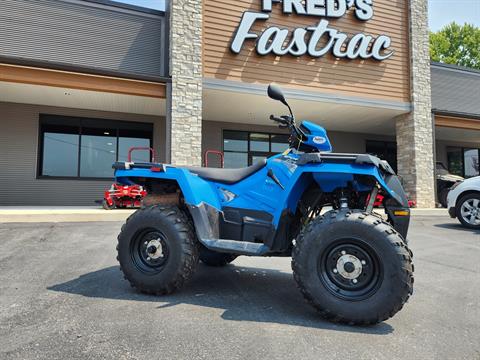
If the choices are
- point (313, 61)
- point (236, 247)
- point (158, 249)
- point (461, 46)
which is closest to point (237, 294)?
point (236, 247)

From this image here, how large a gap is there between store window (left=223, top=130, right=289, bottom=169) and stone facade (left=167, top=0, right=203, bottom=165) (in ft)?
15.6

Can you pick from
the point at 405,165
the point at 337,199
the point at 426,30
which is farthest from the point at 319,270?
the point at 426,30

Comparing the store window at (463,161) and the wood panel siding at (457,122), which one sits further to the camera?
the store window at (463,161)

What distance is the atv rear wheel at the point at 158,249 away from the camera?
10.2 feet

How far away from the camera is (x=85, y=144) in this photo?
12.9 metres

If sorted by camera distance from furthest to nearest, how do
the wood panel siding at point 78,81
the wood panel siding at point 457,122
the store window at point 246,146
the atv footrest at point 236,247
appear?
the store window at point 246,146
the wood panel siding at point 457,122
the wood panel siding at point 78,81
the atv footrest at point 236,247

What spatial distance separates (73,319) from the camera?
2.57 meters

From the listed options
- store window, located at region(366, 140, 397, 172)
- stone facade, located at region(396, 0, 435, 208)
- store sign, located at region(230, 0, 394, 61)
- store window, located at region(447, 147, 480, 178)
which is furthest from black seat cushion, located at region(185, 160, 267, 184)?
store window, located at region(447, 147, 480, 178)

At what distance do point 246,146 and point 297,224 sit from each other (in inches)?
479

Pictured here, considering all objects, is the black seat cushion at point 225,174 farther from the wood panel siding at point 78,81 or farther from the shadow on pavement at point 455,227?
the wood panel siding at point 78,81

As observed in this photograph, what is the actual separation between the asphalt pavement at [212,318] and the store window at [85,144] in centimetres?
886

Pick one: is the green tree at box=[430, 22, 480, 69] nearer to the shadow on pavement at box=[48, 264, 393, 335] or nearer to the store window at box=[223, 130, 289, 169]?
the store window at box=[223, 130, 289, 169]

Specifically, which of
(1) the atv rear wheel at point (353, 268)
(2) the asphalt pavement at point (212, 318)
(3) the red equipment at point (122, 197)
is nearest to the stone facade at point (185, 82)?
(3) the red equipment at point (122, 197)

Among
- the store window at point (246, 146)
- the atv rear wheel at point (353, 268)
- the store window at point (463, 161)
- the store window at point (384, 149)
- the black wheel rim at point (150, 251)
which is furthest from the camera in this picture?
the store window at point (463, 161)
